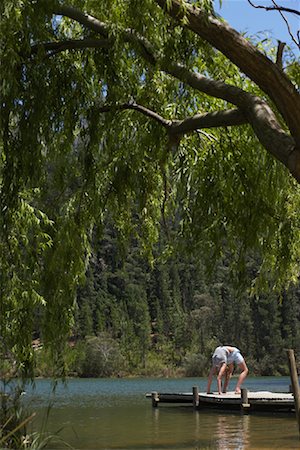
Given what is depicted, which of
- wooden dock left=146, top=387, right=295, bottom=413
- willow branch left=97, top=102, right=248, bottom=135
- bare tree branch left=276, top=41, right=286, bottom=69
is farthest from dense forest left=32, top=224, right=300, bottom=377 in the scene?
bare tree branch left=276, top=41, right=286, bottom=69

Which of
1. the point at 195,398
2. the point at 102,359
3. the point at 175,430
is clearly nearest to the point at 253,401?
the point at 195,398

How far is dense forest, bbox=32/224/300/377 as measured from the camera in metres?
77.4

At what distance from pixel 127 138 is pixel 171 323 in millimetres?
85802

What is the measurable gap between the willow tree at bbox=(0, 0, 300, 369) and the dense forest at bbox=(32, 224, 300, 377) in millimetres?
64934

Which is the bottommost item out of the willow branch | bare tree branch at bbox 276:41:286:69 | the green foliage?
the willow branch

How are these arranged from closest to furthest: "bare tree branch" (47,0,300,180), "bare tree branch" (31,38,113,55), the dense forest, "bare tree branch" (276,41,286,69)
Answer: "bare tree branch" (47,0,300,180) → "bare tree branch" (276,41,286,69) → "bare tree branch" (31,38,113,55) → the dense forest

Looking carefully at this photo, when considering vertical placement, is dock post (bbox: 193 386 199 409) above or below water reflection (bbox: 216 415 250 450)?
above

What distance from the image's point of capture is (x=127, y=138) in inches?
256

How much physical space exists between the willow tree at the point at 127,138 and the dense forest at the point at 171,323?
213 ft

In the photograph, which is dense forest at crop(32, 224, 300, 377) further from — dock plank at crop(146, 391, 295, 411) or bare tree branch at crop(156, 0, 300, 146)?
bare tree branch at crop(156, 0, 300, 146)

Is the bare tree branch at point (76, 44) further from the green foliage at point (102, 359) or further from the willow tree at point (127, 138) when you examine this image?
the green foliage at point (102, 359)

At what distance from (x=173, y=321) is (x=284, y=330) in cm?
1500

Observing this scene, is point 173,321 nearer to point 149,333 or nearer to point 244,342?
point 149,333

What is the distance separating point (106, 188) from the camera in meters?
6.46
